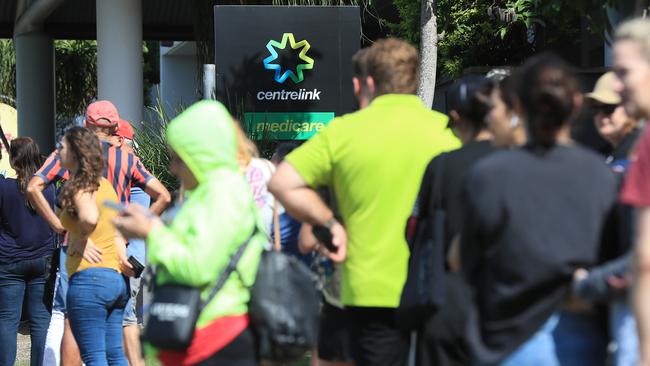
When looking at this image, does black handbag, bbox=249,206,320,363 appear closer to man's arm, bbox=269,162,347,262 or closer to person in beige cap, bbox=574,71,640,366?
man's arm, bbox=269,162,347,262

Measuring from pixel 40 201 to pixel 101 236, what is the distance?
3.35ft

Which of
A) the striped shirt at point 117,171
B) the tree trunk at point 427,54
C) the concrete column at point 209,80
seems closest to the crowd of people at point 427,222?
the striped shirt at point 117,171

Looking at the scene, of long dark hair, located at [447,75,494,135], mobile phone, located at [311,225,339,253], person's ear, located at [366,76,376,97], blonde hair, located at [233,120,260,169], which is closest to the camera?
long dark hair, located at [447,75,494,135]

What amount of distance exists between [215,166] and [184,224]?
0.25 metres

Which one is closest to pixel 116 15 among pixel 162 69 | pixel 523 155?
pixel 523 155

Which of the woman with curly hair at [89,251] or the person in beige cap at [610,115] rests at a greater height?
the person in beige cap at [610,115]

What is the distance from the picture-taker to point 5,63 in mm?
32938

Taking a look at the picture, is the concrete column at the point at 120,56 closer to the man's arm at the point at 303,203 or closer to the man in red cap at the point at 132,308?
the man in red cap at the point at 132,308

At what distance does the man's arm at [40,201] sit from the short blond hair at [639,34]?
4676 mm

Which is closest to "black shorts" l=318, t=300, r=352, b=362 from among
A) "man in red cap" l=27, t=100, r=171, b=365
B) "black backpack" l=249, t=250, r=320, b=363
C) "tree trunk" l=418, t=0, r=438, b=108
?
"black backpack" l=249, t=250, r=320, b=363

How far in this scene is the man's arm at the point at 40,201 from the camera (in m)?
7.08

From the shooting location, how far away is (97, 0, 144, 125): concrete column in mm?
15383

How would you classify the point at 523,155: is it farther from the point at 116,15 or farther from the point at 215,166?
the point at 116,15

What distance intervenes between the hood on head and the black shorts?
0.95 metres
